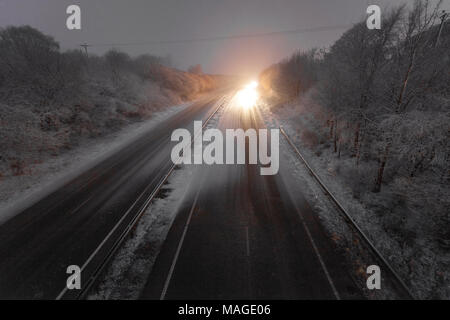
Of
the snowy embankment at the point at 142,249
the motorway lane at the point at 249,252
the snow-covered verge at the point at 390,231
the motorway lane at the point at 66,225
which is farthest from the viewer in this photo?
the motorway lane at the point at 66,225

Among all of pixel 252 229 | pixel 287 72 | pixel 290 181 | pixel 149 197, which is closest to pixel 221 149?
pixel 290 181

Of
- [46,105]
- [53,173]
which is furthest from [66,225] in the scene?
[46,105]

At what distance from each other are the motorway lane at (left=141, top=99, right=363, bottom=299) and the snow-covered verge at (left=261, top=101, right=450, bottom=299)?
659mm

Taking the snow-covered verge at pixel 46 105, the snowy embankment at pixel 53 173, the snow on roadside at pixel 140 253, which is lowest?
the snow on roadside at pixel 140 253

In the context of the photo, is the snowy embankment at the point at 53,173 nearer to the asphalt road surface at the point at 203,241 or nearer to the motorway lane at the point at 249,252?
the asphalt road surface at the point at 203,241

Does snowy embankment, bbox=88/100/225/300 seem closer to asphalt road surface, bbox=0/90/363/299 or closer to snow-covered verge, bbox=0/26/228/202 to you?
asphalt road surface, bbox=0/90/363/299

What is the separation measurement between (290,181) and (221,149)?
653 centimetres

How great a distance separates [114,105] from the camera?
2461 cm

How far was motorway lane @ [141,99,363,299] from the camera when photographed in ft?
19.6

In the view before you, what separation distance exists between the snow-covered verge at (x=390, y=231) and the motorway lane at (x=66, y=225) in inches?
355

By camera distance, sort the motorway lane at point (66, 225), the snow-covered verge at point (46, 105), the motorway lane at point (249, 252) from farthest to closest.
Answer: the snow-covered verge at point (46, 105)
the motorway lane at point (66, 225)
the motorway lane at point (249, 252)

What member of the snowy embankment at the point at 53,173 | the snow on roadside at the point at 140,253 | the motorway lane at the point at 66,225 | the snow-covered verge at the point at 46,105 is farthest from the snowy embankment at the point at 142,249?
the snow-covered verge at the point at 46,105

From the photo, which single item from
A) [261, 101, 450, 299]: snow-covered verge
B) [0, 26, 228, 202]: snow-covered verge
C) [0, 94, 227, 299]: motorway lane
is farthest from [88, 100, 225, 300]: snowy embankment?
[0, 26, 228, 202]: snow-covered verge

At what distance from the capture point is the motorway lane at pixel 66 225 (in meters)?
6.50
